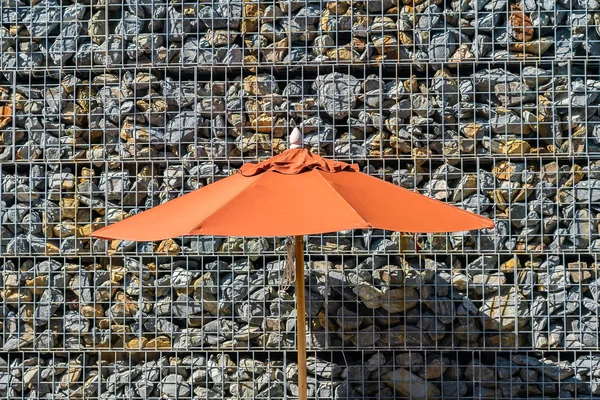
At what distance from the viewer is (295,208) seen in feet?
8.93

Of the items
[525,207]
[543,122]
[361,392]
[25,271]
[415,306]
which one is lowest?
[361,392]

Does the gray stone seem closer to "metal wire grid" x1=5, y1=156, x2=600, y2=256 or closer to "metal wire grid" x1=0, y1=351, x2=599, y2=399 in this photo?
"metal wire grid" x1=5, y1=156, x2=600, y2=256

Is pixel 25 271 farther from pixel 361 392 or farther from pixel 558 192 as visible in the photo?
pixel 558 192

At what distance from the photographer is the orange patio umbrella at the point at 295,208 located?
8.53 ft

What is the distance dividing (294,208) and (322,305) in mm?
1663

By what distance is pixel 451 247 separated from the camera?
14.1ft

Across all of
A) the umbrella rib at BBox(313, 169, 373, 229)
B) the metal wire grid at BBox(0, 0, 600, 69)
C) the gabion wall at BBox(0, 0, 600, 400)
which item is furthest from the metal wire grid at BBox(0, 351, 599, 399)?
the metal wire grid at BBox(0, 0, 600, 69)

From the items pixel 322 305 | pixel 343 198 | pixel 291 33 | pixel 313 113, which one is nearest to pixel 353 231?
pixel 322 305

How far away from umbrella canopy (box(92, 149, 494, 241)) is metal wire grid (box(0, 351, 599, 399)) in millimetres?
1449

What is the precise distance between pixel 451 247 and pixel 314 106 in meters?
1.22

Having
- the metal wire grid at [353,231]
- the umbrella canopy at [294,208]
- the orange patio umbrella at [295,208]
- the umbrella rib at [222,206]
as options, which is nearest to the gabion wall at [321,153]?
the metal wire grid at [353,231]

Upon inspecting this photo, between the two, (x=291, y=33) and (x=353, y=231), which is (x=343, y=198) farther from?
(x=291, y=33)

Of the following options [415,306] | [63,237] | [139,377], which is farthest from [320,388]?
[63,237]

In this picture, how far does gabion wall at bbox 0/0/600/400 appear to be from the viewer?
13.9 ft
